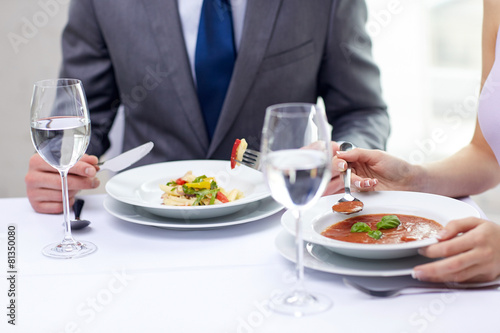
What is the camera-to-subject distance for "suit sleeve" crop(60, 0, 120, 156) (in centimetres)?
179

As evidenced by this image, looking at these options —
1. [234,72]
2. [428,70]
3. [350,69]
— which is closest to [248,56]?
[234,72]

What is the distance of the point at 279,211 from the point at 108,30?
0.95 metres

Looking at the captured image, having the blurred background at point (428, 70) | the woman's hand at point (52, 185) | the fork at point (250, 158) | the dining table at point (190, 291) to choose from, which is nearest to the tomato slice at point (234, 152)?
the fork at point (250, 158)

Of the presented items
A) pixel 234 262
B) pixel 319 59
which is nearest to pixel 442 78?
pixel 319 59

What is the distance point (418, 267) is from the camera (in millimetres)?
760

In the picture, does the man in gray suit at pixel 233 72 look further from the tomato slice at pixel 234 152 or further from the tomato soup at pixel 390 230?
the tomato soup at pixel 390 230

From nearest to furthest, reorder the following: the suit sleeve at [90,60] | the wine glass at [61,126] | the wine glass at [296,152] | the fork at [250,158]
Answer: the wine glass at [296,152] → the wine glass at [61,126] → the fork at [250,158] → the suit sleeve at [90,60]

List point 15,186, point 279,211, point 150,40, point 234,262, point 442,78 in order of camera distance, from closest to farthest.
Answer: point 234,262
point 279,211
point 150,40
point 15,186
point 442,78

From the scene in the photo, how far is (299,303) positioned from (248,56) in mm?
1087

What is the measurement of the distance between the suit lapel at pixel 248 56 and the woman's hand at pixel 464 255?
1020mm

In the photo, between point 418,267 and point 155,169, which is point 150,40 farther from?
point 418,267

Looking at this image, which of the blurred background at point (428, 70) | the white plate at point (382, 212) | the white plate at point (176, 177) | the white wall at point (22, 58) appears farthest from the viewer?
the blurred background at point (428, 70)

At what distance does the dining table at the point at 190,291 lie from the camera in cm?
72

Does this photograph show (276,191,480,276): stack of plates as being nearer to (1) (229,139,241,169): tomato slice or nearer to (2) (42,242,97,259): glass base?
(1) (229,139,241,169): tomato slice
